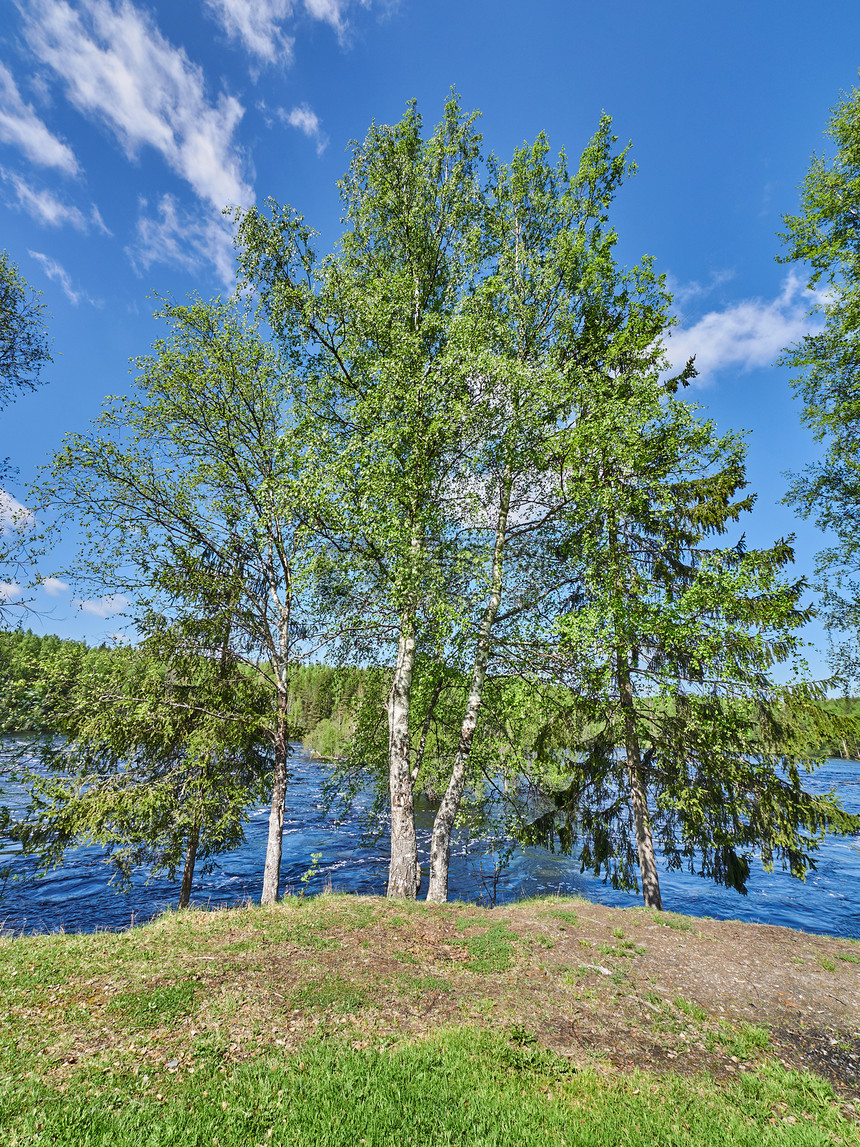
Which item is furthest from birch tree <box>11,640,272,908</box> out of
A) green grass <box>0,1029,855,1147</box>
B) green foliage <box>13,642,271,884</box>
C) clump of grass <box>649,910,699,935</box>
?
clump of grass <box>649,910,699,935</box>

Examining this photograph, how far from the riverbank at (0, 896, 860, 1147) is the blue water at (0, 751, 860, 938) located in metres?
6.49

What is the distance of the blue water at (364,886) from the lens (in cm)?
1578

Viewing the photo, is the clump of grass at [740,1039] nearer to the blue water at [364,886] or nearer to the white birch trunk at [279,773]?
the white birch trunk at [279,773]

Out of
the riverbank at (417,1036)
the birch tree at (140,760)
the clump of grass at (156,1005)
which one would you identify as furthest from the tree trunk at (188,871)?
the clump of grass at (156,1005)

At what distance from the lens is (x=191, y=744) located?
1173 cm

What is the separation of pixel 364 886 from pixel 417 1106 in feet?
52.8

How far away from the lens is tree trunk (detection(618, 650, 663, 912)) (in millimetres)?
11922

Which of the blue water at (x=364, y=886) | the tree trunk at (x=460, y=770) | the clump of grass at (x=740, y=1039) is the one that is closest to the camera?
the clump of grass at (x=740, y=1039)

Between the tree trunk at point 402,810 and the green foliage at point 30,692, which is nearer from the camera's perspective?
the green foliage at point 30,692

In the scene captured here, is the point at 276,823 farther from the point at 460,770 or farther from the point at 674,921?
the point at 674,921

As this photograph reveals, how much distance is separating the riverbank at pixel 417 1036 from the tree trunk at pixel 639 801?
3097 millimetres

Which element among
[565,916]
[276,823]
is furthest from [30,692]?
[565,916]

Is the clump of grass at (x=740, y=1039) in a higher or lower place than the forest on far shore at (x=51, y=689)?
lower

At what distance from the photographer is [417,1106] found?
4.39 metres
